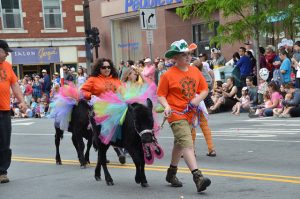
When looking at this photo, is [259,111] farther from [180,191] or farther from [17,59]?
[17,59]

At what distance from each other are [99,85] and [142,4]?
2414cm

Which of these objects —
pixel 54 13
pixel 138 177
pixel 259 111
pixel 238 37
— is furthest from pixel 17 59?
pixel 138 177

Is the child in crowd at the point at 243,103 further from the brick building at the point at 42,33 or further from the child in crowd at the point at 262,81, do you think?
the brick building at the point at 42,33

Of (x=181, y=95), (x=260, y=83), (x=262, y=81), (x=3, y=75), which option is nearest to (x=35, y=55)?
(x=260, y=83)

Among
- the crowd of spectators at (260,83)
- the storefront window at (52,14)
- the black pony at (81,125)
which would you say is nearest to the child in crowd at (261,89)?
the crowd of spectators at (260,83)

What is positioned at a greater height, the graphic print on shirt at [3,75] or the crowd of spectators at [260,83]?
the graphic print on shirt at [3,75]

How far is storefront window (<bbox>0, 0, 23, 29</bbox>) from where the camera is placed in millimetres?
39656

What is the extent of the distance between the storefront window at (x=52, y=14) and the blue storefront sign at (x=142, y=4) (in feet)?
28.3

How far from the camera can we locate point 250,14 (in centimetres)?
2047

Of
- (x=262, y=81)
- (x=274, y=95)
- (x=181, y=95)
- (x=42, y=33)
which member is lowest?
(x=274, y=95)

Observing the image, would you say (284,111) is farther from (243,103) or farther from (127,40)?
(127,40)

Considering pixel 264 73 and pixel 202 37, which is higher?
pixel 202 37

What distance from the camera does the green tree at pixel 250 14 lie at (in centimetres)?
1931

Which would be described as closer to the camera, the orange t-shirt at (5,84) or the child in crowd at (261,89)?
the orange t-shirt at (5,84)
